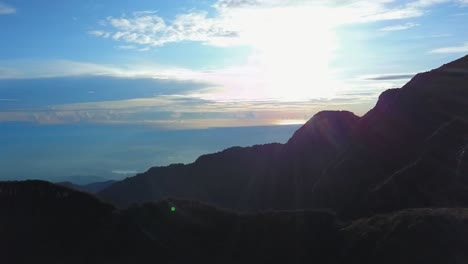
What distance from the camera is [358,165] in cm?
6894

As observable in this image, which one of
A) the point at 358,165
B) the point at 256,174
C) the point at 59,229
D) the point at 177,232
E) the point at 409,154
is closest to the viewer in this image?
the point at 59,229

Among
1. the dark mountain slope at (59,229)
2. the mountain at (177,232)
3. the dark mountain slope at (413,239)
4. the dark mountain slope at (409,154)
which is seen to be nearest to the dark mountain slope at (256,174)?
the dark mountain slope at (409,154)

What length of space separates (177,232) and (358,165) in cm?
3502

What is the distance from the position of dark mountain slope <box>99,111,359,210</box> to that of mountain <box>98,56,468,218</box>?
0.21 m

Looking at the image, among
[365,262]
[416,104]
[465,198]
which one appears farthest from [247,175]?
[365,262]

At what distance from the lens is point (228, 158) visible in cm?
10900

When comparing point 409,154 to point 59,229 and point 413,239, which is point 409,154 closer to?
point 413,239

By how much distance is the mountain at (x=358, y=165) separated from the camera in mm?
54844

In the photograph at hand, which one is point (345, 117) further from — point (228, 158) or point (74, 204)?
point (74, 204)

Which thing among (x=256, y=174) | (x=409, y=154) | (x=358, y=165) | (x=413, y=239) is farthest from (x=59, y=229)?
(x=256, y=174)

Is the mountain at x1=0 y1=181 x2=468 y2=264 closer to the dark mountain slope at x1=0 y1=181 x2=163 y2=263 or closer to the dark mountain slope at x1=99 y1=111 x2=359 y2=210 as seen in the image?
the dark mountain slope at x1=0 y1=181 x2=163 y2=263

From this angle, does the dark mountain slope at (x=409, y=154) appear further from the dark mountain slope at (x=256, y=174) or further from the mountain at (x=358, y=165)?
the dark mountain slope at (x=256, y=174)

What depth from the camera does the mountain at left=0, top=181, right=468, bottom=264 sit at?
36469 millimetres

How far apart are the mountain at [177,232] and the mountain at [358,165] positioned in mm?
12282
